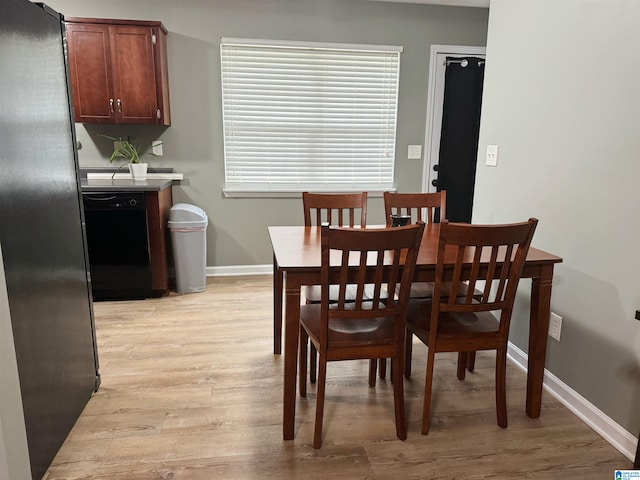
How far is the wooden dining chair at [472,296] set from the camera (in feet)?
5.54

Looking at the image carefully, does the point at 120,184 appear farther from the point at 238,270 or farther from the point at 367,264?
the point at 367,264

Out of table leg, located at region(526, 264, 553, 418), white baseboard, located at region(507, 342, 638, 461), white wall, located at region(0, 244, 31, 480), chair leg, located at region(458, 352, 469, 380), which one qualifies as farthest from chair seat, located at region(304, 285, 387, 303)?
white wall, located at region(0, 244, 31, 480)

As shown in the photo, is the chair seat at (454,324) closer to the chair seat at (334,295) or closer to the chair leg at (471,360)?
the chair seat at (334,295)

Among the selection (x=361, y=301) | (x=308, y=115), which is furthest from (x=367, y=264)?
(x=308, y=115)

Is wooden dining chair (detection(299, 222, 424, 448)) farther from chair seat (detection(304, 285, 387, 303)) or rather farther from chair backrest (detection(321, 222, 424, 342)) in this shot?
chair seat (detection(304, 285, 387, 303))

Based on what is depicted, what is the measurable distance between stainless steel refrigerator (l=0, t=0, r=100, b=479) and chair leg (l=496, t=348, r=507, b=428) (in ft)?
6.14

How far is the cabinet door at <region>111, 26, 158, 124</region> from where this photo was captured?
11.3ft

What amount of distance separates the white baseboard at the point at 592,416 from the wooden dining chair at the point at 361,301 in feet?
2.95

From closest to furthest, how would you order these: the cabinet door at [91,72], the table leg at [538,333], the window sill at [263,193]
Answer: the table leg at [538,333] → the cabinet door at [91,72] → the window sill at [263,193]

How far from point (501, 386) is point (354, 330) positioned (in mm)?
712

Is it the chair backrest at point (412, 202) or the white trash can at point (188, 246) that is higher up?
the chair backrest at point (412, 202)

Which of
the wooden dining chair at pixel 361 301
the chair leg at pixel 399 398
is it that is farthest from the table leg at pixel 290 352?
the chair leg at pixel 399 398

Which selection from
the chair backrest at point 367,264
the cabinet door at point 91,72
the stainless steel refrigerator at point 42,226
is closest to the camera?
the stainless steel refrigerator at point 42,226

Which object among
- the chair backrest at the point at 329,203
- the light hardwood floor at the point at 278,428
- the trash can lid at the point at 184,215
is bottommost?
the light hardwood floor at the point at 278,428
